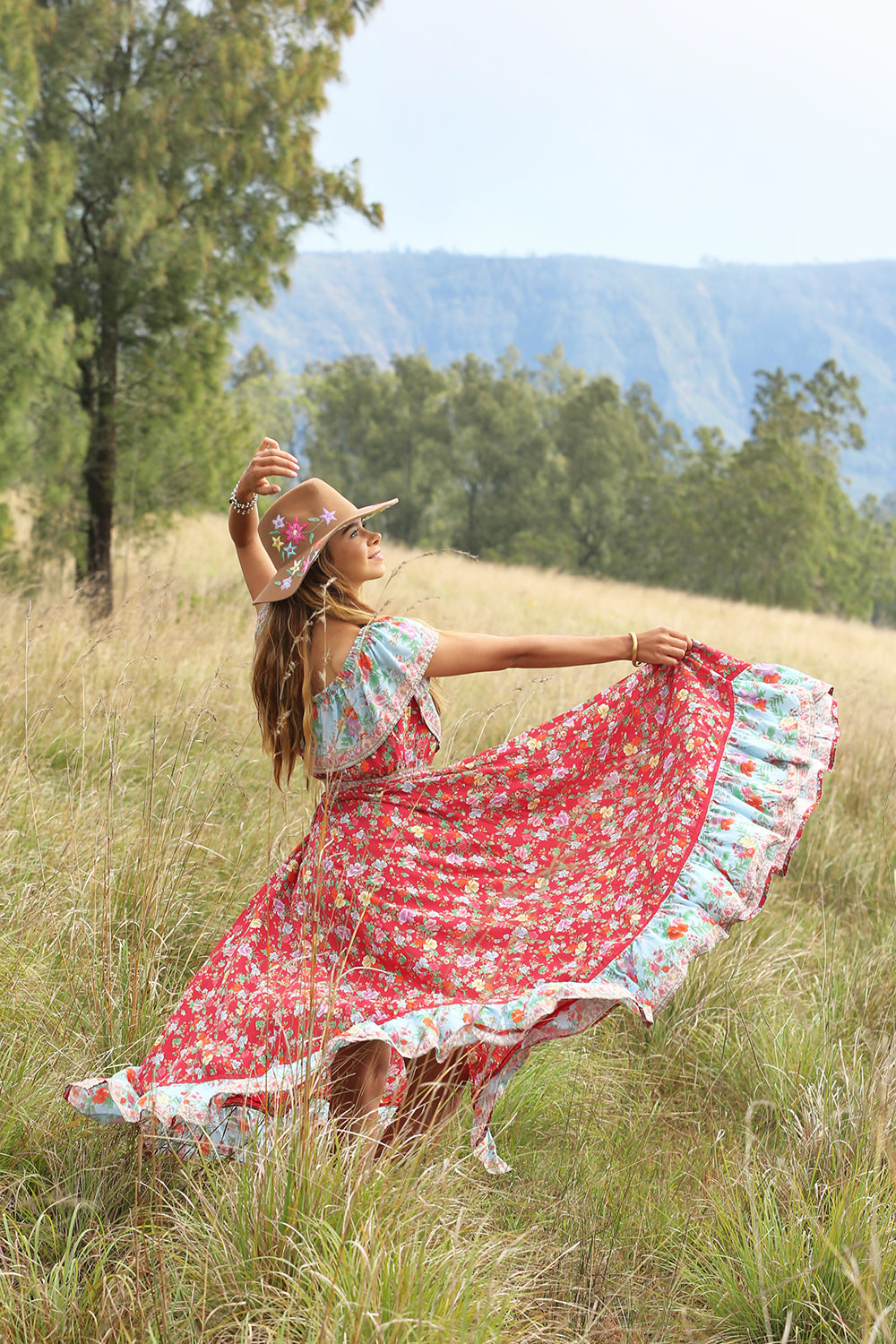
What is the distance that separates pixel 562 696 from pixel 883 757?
1936mm

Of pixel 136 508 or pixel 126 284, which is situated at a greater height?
pixel 126 284

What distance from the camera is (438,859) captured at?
251cm

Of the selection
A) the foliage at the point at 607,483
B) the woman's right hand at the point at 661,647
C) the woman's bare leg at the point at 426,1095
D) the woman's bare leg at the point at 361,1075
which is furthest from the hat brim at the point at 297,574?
the foliage at the point at 607,483

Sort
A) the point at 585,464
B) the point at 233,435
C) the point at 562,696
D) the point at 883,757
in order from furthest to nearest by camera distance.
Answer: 1. the point at 585,464
2. the point at 233,435
3. the point at 562,696
4. the point at 883,757

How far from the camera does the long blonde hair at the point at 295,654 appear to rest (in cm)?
245

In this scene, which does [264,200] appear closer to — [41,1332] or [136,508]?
[136,508]

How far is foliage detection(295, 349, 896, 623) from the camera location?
3155cm

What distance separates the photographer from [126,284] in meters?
8.72

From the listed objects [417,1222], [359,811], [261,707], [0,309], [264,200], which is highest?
[264,200]

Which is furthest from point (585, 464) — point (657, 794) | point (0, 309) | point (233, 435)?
point (657, 794)

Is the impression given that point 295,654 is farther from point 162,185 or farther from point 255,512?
point 162,185

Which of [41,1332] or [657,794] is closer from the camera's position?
[41,1332]

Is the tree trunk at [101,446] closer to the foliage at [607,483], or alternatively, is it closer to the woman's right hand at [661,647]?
the woman's right hand at [661,647]

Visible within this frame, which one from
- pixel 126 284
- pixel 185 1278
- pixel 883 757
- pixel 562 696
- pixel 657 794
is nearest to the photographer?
pixel 185 1278
